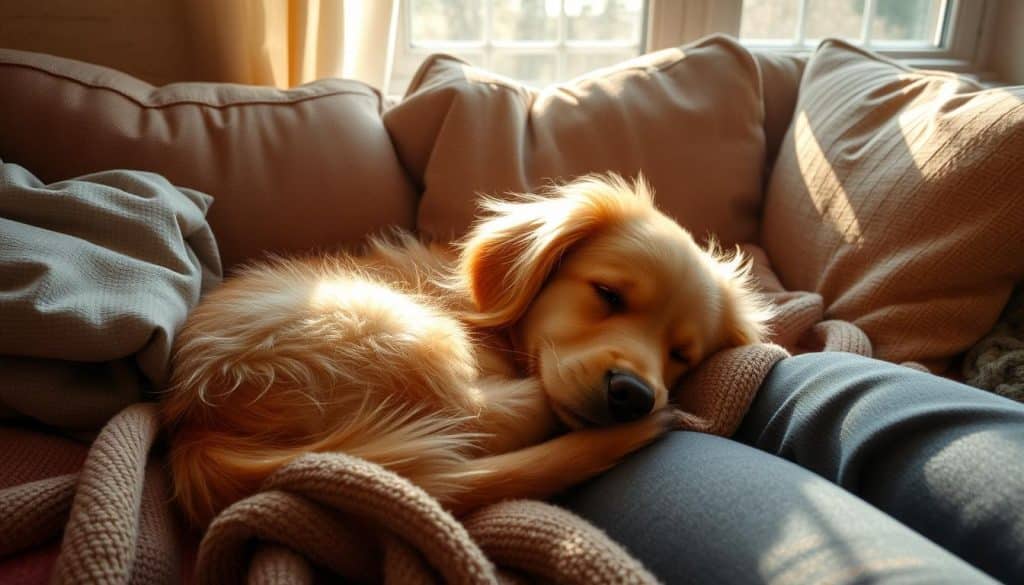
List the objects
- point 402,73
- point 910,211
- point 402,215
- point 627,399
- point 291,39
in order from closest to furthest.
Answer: point 627,399, point 910,211, point 402,215, point 291,39, point 402,73

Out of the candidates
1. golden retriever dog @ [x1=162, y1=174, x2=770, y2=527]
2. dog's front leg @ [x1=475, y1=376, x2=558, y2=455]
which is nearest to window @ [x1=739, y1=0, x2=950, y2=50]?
golden retriever dog @ [x1=162, y1=174, x2=770, y2=527]

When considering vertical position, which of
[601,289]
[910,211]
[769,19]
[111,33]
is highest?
[769,19]

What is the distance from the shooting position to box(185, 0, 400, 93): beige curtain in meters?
1.57

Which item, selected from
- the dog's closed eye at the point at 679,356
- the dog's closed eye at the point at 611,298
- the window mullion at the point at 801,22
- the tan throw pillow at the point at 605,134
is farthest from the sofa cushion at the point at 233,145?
the window mullion at the point at 801,22

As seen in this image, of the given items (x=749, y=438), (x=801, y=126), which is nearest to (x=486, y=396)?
(x=749, y=438)

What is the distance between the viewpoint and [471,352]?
107cm

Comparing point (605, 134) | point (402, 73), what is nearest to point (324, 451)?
point (605, 134)

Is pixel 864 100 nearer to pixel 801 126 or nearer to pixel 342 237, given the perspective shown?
pixel 801 126

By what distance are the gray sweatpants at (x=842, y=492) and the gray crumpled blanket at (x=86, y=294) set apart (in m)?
0.58

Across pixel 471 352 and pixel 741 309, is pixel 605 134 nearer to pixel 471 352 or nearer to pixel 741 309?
pixel 741 309

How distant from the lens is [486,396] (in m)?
0.98

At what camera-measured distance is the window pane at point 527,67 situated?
231 cm

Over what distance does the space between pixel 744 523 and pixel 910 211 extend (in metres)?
0.82

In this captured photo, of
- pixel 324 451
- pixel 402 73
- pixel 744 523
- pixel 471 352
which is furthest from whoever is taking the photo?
pixel 402 73
